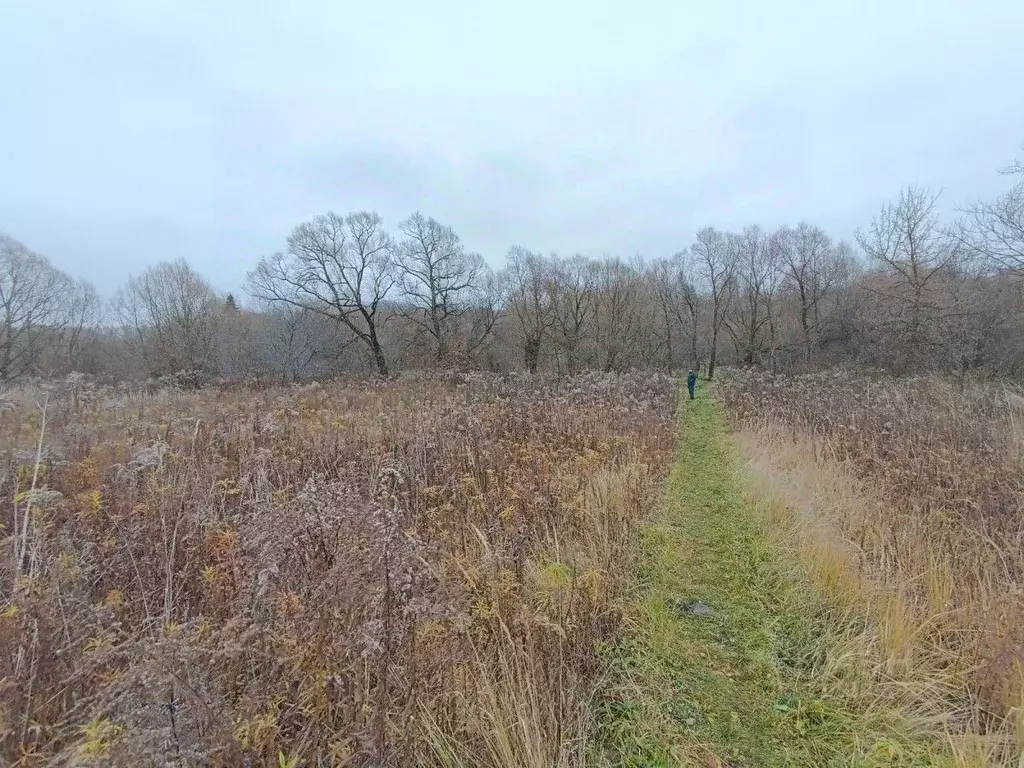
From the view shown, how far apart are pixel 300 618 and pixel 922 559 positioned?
457 centimetres

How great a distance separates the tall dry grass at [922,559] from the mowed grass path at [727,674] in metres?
0.20

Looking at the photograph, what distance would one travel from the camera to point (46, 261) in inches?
1186

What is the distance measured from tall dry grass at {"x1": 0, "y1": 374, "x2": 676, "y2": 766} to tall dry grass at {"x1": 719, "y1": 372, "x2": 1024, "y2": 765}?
161 cm

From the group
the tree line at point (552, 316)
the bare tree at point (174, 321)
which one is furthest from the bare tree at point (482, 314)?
the bare tree at point (174, 321)

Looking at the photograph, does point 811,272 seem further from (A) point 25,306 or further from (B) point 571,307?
(A) point 25,306

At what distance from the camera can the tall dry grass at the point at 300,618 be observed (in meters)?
1.56

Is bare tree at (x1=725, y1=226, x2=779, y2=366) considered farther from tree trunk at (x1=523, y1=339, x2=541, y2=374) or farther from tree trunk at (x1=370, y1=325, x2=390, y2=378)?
tree trunk at (x1=370, y1=325, x2=390, y2=378)

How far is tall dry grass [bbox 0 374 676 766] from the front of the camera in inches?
61.6

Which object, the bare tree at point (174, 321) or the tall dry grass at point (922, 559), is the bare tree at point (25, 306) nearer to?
the bare tree at point (174, 321)

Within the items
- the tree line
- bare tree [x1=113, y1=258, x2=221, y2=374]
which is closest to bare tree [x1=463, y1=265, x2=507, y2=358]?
the tree line

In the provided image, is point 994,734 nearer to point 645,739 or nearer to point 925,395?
point 645,739

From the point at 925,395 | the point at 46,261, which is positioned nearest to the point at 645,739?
the point at 925,395

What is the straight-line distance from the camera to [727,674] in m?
2.78

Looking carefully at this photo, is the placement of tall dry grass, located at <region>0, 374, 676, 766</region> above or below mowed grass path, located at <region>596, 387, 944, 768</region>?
above
